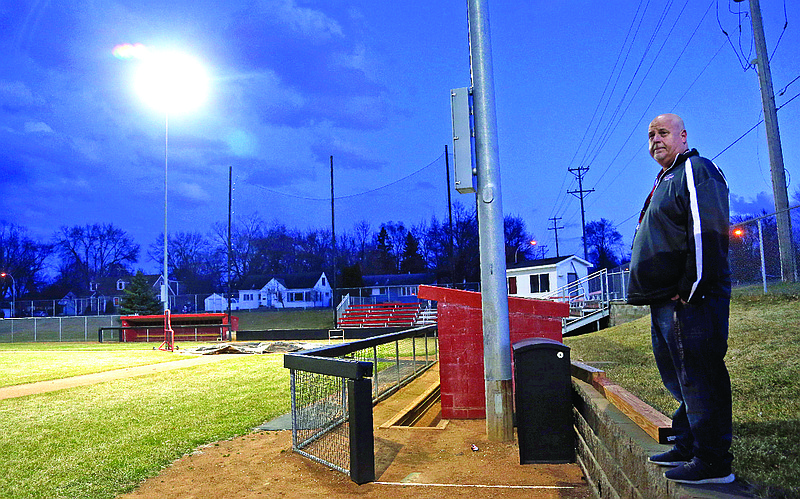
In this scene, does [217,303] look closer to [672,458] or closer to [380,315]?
[380,315]

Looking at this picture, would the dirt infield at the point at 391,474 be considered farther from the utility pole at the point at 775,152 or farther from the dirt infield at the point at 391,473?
the utility pole at the point at 775,152

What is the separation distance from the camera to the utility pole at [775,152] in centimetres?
1184

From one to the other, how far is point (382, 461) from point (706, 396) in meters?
3.24

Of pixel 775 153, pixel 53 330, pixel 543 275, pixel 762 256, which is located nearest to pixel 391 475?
pixel 762 256

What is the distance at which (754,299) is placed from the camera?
11.4 meters

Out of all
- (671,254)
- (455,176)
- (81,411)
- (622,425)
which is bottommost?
(81,411)

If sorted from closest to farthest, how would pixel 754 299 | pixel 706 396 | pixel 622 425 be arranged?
pixel 706 396
pixel 622 425
pixel 754 299

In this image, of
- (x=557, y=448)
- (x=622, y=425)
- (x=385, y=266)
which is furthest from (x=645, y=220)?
(x=385, y=266)

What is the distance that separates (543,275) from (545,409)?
123ft

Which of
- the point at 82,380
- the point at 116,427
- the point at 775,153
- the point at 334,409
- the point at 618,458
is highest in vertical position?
the point at 775,153

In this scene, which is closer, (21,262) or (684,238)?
(684,238)

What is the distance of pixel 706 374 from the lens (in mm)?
2146

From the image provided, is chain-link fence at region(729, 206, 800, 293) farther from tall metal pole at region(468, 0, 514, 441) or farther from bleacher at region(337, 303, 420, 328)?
bleacher at region(337, 303, 420, 328)

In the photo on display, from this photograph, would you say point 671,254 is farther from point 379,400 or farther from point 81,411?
point 81,411
